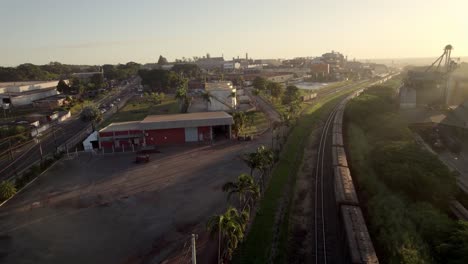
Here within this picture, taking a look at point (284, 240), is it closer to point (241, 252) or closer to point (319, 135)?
point (241, 252)

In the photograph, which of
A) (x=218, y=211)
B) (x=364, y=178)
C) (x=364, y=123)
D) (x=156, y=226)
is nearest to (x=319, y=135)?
(x=364, y=123)

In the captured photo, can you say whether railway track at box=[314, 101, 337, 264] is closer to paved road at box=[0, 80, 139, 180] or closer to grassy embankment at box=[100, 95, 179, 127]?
paved road at box=[0, 80, 139, 180]

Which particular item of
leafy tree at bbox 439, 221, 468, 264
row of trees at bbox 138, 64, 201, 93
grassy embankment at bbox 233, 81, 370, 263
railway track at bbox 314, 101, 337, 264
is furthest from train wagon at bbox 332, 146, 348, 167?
row of trees at bbox 138, 64, 201, 93

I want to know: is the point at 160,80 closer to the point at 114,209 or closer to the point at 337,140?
the point at 337,140

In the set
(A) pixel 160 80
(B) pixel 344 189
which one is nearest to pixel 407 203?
(B) pixel 344 189

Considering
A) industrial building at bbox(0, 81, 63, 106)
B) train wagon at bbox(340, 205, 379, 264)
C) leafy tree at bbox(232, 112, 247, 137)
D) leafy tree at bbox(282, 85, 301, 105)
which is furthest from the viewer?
industrial building at bbox(0, 81, 63, 106)
